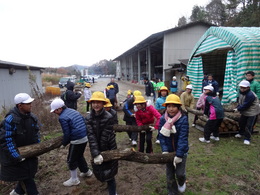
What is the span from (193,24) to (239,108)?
15.4m

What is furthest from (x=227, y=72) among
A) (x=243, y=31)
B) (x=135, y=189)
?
(x=135, y=189)

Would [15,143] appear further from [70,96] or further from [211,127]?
[211,127]

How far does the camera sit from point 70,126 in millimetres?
3041

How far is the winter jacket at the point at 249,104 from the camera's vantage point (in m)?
4.60

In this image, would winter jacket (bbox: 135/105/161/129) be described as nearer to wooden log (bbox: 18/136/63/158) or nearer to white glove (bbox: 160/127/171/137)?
white glove (bbox: 160/127/171/137)

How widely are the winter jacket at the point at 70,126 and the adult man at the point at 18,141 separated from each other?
46cm

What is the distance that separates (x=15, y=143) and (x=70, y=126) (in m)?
0.84

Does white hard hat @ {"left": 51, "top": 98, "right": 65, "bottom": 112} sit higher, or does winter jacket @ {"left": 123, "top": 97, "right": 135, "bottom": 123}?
white hard hat @ {"left": 51, "top": 98, "right": 65, "bottom": 112}

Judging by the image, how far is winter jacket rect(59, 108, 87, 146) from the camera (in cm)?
296

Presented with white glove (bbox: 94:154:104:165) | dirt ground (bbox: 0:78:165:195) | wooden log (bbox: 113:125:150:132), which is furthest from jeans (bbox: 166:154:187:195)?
wooden log (bbox: 113:125:150:132)

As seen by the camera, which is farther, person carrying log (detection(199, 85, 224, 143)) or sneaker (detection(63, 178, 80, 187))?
person carrying log (detection(199, 85, 224, 143))

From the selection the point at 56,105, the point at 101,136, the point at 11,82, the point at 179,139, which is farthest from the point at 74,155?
the point at 11,82

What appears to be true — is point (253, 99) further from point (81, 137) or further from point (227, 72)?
point (227, 72)

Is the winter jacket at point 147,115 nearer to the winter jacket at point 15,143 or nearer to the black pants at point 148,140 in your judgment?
the black pants at point 148,140
